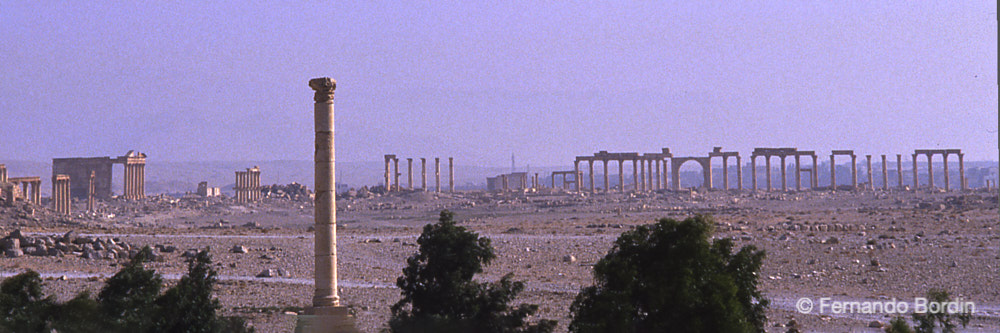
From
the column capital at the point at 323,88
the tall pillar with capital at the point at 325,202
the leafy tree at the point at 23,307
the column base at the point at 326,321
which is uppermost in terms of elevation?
the column capital at the point at 323,88

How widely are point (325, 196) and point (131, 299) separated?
11.8 feet

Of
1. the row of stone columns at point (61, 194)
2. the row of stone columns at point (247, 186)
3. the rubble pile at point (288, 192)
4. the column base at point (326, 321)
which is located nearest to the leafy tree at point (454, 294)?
the column base at point (326, 321)

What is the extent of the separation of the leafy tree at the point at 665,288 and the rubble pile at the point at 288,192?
2902 inches

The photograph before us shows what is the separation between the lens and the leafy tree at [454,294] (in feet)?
50.5

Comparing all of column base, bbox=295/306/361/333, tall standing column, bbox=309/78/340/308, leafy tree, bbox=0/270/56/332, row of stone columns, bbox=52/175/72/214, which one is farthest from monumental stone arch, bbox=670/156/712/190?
leafy tree, bbox=0/270/56/332

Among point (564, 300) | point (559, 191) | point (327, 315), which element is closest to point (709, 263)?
point (327, 315)

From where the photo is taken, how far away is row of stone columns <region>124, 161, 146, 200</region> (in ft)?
275

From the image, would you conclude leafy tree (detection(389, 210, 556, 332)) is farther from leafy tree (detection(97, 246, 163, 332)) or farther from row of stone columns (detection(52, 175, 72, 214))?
row of stone columns (detection(52, 175, 72, 214))

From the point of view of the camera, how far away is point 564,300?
21.6 m

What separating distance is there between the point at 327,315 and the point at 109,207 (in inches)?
2502

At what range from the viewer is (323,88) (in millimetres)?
16703

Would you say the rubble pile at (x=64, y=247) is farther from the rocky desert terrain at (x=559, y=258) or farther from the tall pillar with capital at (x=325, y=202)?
the tall pillar with capital at (x=325, y=202)

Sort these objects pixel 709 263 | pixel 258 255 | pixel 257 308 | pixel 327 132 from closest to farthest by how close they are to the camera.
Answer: pixel 709 263 < pixel 327 132 < pixel 257 308 < pixel 258 255

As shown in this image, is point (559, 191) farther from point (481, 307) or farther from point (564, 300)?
point (481, 307)
